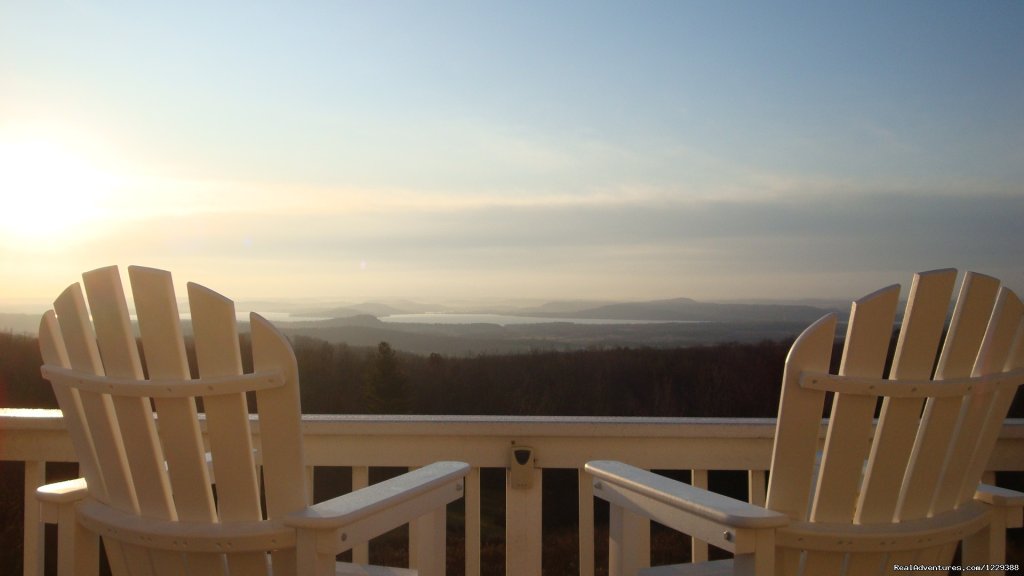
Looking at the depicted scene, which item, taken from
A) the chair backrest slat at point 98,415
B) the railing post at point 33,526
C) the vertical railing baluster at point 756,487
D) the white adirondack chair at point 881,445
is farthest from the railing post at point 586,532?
the railing post at point 33,526

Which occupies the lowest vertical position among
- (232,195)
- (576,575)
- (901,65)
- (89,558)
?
(576,575)

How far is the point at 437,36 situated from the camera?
4805 mm

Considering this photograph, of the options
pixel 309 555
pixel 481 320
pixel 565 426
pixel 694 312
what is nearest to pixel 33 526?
pixel 309 555

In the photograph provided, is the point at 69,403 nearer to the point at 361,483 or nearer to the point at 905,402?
the point at 361,483

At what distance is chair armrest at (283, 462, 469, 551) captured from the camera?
4.72ft

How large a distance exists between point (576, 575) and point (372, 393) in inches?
48.7

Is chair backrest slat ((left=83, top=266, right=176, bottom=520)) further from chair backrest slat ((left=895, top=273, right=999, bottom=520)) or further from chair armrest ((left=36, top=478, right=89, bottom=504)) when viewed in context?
chair backrest slat ((left=895, top=273, right=999, bottom=520))

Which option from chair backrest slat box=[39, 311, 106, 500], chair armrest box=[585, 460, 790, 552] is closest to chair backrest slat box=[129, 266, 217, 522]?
chair backrest slat box=[39, 311, 106, 500]

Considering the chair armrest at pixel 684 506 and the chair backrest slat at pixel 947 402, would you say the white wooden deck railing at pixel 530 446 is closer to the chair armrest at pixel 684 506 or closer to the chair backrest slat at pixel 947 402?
the chair armrest at pixel 684 506

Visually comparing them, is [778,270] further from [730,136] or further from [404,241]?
[404,241]

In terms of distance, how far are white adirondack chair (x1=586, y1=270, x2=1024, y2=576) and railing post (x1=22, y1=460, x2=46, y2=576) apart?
6.21ft

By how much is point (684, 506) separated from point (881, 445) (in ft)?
1.41

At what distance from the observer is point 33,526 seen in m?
2.37

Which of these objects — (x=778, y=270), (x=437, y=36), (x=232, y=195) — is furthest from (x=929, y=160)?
(x=232, y=195)
